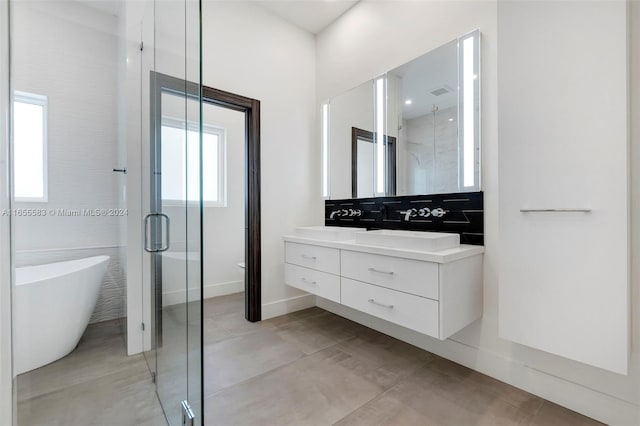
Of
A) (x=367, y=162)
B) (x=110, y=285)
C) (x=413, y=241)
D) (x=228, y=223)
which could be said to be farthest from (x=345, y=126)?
(x=110, y=285)

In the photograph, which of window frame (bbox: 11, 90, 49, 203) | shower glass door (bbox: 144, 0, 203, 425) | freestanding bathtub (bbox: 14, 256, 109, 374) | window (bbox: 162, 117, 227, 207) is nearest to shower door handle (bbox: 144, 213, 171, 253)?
shower glass door (bbox: 144, 0, 203, 425)

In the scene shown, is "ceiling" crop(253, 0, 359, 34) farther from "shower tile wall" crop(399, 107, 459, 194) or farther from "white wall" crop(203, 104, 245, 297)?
"shower tile wall" crop(399, 107, 459, 194)

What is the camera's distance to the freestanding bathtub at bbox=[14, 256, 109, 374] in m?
1.58

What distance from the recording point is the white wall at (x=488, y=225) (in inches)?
53.0

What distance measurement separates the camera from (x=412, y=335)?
2186 mm

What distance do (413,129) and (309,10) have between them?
1695mm

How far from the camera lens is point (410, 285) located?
1.66 meters

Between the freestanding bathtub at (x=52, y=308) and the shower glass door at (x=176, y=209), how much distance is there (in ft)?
1.57

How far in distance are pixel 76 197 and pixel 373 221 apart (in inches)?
97.1

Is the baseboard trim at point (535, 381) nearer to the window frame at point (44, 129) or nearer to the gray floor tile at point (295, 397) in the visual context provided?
the gray floor tile at point (295, 397)

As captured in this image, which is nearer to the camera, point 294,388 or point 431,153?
point 294,388

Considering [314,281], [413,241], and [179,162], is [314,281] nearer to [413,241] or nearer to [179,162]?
[413,241]

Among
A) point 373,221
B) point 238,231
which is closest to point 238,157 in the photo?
point 238,231

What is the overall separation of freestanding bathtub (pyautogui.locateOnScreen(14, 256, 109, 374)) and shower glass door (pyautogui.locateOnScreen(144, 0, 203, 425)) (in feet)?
1.57
